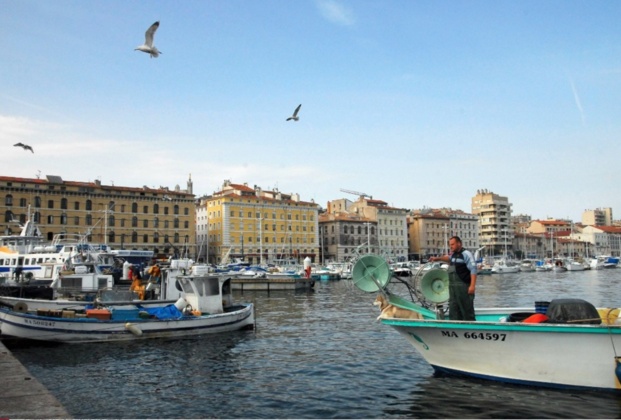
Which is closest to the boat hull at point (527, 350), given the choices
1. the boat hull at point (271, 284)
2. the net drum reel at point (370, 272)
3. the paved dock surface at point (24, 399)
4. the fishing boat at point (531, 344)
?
the fishing boat at point (531, 344)

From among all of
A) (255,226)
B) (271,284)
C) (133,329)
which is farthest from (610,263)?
(133,329)

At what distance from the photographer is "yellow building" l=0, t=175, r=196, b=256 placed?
249 ft

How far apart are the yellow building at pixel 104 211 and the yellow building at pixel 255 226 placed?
6.28 metres

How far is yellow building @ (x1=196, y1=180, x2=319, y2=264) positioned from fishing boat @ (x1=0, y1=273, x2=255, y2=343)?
2837 inches

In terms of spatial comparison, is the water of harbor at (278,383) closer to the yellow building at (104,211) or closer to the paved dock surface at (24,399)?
the paved dock surface at (24,399)

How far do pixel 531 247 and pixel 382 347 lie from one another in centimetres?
15717

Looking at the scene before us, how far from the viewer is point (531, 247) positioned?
160500mm

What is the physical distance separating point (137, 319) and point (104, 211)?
5889 cm

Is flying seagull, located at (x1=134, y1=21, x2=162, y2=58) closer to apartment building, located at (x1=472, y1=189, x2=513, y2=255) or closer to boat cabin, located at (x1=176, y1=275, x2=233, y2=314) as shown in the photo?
boat cabin, located at (x1=176, y1=275, x2=233, y2=314)

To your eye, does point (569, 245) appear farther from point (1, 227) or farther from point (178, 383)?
point (178, 383)

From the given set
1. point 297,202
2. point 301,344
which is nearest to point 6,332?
point 301,344

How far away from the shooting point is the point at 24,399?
832 centimetres

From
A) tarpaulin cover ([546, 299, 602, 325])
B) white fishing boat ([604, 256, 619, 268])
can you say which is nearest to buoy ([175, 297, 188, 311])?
tarpaulin cover ([546, 299, 602, 325])

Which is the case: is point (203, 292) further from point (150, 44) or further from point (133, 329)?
point (150, 44)
